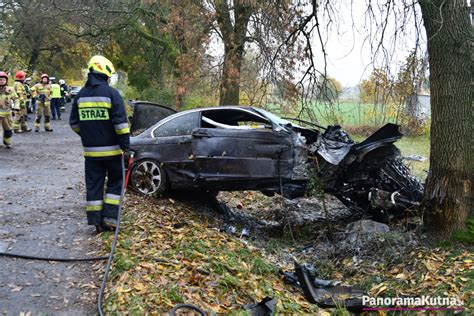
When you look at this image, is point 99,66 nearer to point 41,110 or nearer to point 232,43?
point 232,43

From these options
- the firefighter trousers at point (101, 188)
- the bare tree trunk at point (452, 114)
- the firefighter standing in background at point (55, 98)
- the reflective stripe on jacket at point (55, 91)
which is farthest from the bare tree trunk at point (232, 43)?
the firefighter standing in background at point (55, 98)

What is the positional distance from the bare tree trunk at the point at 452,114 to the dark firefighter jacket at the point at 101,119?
12.7 feet

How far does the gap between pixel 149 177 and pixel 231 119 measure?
5.73 feet

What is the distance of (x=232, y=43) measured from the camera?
13078 millimetres

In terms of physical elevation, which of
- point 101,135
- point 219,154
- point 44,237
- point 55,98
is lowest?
point 44,237

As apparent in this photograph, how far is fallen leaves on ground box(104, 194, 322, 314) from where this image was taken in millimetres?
4164

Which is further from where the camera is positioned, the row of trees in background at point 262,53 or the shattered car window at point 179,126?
the shattered car window at point 179,126

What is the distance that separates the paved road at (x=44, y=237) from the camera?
13.4ft

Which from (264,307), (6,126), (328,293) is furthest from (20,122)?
(264,307)

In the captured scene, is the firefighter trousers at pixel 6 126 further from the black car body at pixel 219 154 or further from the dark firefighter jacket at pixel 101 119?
the dark firefighter jacket at pixel 101 119

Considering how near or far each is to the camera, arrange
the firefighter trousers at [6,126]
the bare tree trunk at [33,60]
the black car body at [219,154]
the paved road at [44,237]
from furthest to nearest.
Answer: the bare tree trunk at [33,60] < the firefighter trousers at [6,126] < the black car body at [219,154] < the paved road at [44,237]

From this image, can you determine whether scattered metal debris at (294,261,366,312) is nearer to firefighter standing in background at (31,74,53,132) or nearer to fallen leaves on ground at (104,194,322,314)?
fallen leaves on ground at (104,194,322,314)

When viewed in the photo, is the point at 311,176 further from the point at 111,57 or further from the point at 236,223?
the point at 111,57

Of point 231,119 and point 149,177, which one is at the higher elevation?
point 231,119
